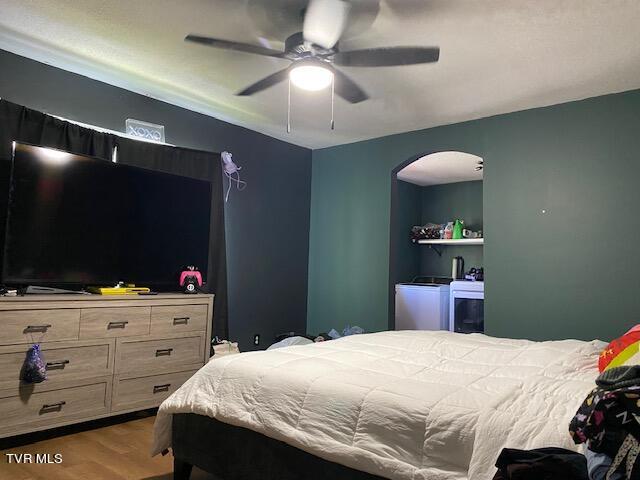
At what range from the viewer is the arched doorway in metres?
6.55

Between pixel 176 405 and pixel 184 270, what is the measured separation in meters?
1.87

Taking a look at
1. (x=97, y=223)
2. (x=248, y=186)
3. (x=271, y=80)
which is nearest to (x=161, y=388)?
(x=97, y=223)

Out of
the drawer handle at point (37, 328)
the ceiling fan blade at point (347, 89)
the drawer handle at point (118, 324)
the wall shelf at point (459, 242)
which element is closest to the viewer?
the drawer handle at point (37, 328)

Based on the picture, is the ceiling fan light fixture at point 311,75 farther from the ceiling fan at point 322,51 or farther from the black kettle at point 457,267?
the black kettle at point 457,267

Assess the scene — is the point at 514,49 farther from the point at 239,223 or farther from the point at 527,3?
the point at 239,223

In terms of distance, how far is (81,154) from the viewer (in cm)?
322

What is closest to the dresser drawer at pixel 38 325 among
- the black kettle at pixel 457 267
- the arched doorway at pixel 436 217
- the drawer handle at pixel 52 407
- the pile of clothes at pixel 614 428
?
the drawer handle at pixel 52 407

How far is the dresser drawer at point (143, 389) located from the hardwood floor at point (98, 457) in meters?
0.16

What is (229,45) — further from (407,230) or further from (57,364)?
(407,230)

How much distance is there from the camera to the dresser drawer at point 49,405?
2592mm

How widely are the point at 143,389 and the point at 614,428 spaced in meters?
2.97

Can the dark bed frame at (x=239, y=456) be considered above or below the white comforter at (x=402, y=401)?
below

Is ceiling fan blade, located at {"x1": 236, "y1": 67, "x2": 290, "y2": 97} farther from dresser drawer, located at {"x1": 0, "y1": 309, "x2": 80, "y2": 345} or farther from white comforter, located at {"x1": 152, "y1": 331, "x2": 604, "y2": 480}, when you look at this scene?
dresser drawer, located at {"x1": 0, "y1": 309, "x2": 80, "y2": 345}

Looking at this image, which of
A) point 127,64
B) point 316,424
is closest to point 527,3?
point 316,424
